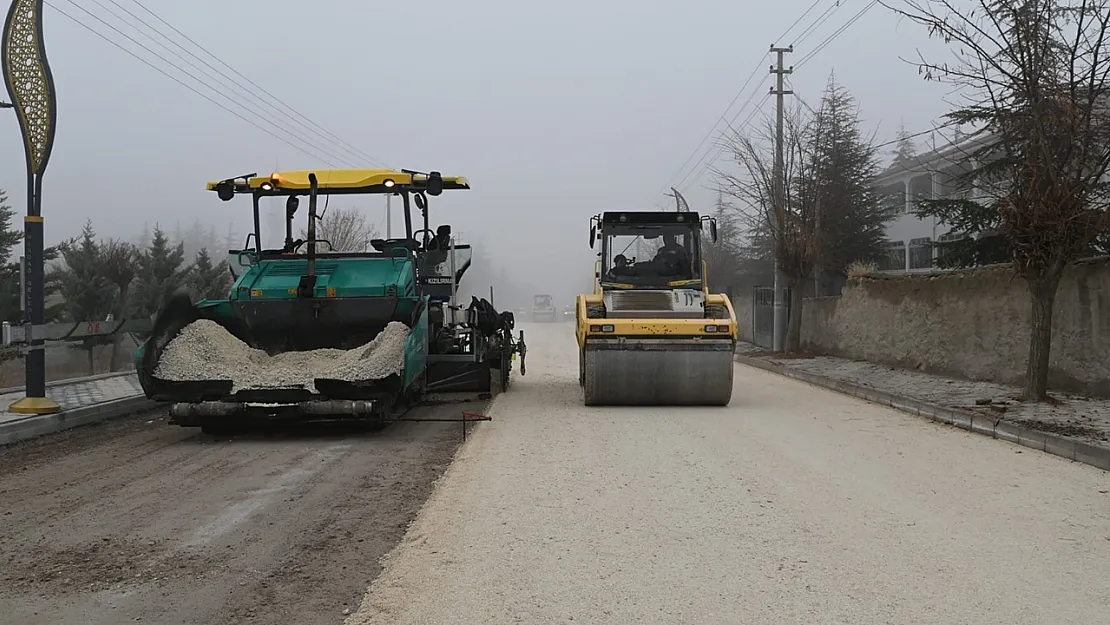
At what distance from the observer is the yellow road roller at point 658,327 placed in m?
12.3

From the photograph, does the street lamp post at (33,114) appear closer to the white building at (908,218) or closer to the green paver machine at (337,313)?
the green paver machine at (337,313)

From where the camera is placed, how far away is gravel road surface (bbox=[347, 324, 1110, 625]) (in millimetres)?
4473

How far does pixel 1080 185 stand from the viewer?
1095 centimetres

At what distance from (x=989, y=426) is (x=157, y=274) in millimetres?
25390

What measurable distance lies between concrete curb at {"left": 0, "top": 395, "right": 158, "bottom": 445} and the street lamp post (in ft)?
0.76

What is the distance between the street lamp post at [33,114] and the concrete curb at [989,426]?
10.6 meters

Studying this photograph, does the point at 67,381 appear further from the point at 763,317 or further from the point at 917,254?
the point at 917,254

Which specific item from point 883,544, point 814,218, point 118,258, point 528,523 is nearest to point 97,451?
point 528,523

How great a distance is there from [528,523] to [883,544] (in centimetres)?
222

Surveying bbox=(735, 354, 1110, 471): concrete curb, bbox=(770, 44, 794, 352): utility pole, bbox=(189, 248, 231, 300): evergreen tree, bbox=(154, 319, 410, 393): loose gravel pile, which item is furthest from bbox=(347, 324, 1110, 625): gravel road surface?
bbox=(189, 248, 231, 300): evergreen tree

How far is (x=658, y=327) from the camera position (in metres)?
12.4

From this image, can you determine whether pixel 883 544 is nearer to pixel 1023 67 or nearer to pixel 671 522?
pixel 671 522

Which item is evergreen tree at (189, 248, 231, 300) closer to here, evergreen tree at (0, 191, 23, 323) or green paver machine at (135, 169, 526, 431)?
evergreen tree at (0, 191, 23, 323)

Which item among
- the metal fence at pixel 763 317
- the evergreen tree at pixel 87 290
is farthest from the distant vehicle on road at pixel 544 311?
the evergreen tree at pixel 87 290
